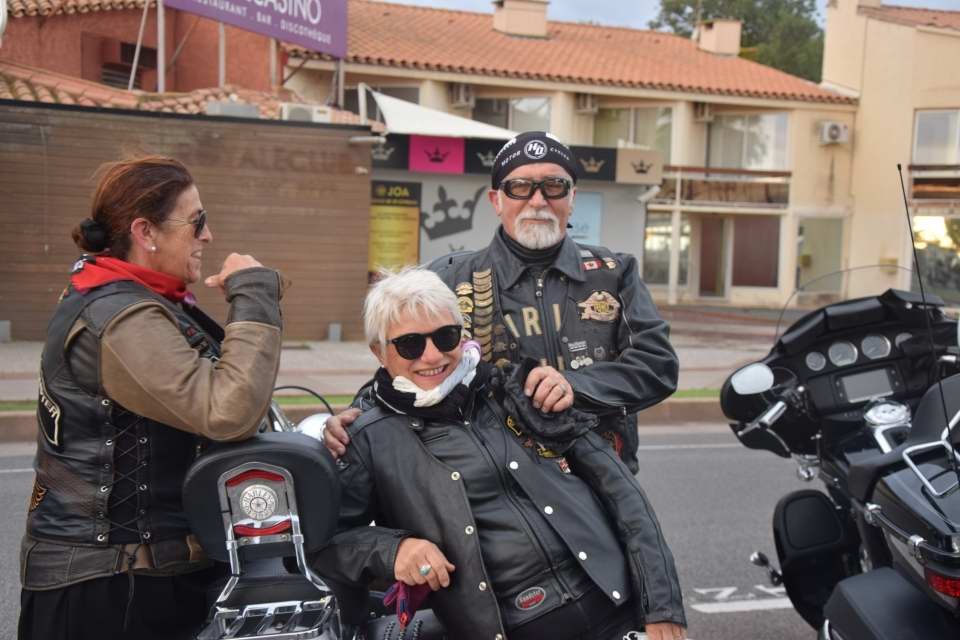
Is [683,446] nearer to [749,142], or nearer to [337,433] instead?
[337,433]

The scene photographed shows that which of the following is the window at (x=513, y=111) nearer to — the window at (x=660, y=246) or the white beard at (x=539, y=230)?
the window at (x=660, y=246)

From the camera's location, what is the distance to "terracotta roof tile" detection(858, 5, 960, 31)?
28875 mm


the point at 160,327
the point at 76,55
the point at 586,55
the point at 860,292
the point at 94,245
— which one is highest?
the point at 586,55

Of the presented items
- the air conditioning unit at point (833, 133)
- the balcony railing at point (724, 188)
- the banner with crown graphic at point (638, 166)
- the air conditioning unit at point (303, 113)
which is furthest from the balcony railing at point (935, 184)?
the air conditioning unit at point (303, 113)

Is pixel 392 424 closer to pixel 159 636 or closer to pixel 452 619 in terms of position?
pixel 452 619

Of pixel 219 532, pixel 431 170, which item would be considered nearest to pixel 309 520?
pixel 219 532

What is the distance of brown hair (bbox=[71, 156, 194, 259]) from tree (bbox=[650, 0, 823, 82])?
1830 inches

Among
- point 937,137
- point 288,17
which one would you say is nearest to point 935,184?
point 937,137

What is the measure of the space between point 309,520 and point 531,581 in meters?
0.55

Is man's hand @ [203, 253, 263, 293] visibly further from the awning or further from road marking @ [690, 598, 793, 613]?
the awning

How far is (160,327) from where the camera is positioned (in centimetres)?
216

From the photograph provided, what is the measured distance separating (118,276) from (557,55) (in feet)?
87.3

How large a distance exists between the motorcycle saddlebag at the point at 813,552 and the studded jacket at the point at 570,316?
1.30 meters

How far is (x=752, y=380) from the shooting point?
4.02 metres
